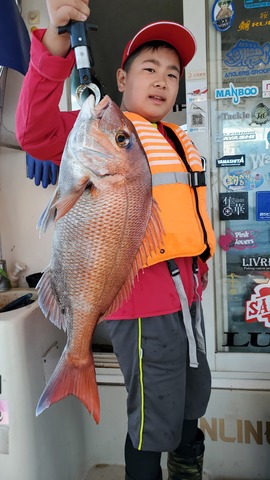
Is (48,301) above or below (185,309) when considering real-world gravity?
above

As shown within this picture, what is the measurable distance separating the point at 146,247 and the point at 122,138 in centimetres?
38

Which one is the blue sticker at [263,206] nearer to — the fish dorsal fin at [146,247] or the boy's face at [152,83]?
the boy's face at [152,83]

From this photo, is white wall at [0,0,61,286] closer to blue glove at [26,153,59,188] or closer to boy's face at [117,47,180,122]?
blue glove at [26,153,59,188]

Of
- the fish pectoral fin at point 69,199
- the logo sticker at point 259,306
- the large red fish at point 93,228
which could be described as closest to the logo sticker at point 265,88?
the logo sticker at point 259,306

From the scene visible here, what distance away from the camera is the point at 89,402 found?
147cm

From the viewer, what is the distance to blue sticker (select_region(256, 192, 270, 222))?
8.49 ft

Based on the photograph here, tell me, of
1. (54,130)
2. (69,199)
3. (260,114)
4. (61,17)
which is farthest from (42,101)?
(260,114)

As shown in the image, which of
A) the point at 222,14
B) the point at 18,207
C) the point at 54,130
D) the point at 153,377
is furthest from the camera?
the point at 18,207

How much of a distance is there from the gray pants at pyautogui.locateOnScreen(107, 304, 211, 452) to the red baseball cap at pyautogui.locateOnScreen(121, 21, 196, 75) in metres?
1.26

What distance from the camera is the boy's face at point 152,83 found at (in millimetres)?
1808

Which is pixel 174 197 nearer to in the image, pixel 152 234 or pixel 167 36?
pixel 152 234

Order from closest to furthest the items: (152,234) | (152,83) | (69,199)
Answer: (69,199)
(152,234)
(152,83)

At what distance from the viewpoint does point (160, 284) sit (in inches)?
67.1

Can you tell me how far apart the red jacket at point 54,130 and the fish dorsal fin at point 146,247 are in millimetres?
285
